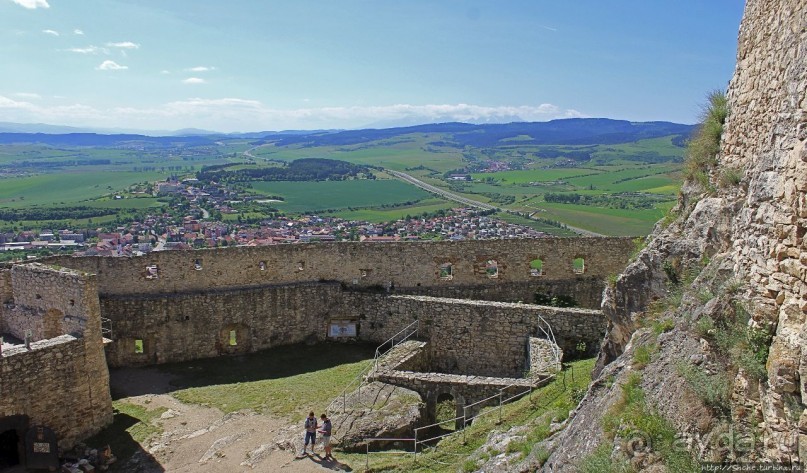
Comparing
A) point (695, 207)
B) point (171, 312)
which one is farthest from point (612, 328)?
point (171, 312)

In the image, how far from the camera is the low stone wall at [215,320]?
1950 centimetres

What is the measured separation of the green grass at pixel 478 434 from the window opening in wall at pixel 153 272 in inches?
420

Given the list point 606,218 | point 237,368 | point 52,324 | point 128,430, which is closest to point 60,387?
point 128,430

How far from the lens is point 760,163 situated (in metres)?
6.43

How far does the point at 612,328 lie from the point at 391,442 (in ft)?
17.3

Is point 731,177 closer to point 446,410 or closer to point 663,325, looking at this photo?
Answer: point 663,325

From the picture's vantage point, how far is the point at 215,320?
20250 millimetres

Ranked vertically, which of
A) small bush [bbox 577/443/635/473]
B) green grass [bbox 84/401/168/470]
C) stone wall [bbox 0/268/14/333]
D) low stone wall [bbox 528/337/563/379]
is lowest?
green grass [bbox 84/401/168/470]

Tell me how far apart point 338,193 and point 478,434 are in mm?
94554

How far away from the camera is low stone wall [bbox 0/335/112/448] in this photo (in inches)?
527

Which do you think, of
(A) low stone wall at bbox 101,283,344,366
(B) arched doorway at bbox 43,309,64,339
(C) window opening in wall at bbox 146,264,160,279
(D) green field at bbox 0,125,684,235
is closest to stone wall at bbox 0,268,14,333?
(B) arched doorway at bbox 43,309,64,339

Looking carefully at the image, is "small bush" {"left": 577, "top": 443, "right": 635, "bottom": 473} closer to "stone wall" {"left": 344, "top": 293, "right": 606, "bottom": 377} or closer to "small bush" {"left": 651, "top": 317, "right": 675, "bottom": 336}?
"small bush" {"left": 651, "top": 317, "right": 675, "bottom": 336}

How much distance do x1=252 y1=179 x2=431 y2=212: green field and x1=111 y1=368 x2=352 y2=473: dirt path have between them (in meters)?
68.3

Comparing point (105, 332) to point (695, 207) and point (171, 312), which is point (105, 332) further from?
point (695, 207)
